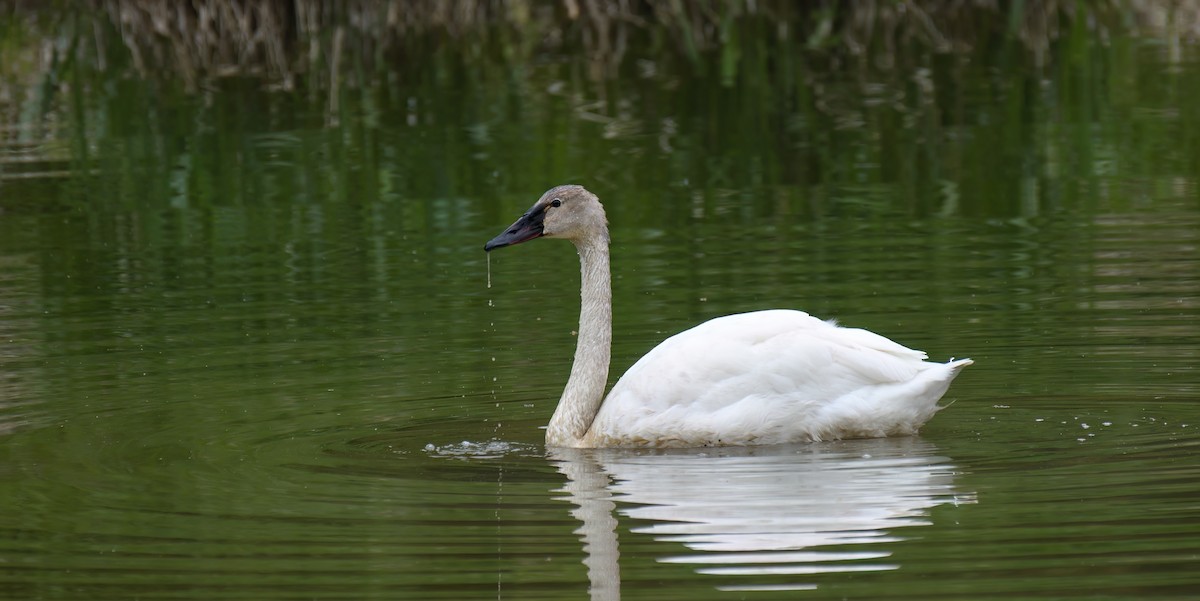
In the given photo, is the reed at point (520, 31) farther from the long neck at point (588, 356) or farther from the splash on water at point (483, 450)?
the splash on water at point (483, 450)

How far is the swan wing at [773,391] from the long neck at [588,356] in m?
0.28

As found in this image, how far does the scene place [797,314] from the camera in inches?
351

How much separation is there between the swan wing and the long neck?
0.93 ft

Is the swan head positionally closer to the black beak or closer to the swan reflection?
the black beak

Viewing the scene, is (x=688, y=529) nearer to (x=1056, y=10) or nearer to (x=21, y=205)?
(x=21, y=205)

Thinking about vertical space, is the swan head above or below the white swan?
above

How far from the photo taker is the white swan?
8633mm

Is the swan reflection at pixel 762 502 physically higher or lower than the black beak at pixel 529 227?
lower

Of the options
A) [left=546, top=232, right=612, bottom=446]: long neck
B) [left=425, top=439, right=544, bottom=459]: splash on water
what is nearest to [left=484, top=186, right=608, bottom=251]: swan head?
[left=546, top=232, right=612, bottom=446]: long neck

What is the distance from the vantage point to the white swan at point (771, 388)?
28.3 feet

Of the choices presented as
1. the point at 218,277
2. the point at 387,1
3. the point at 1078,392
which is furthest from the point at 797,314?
the point at 387,1

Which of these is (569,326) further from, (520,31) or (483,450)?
(520,31)

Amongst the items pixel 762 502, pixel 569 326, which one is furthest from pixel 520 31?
pixel 762 502

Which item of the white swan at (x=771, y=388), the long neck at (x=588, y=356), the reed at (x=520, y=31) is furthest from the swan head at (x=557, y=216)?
the reed at (x=520, y=31)
